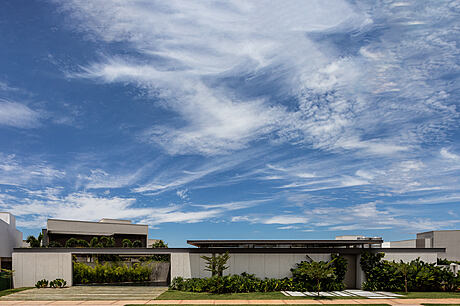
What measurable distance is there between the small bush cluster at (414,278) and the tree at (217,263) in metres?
9.00

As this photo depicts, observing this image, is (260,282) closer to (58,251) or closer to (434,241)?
(58,251)

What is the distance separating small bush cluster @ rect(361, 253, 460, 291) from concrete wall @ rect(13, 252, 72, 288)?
64.6ft

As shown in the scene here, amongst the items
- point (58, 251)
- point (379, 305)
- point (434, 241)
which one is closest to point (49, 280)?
point (58, 251)

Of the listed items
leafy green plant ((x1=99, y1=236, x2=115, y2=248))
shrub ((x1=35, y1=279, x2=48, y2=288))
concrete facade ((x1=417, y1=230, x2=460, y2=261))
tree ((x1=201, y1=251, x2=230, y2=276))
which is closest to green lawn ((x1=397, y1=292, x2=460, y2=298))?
tree ((x1=201, y1=251, x2=230, y2=276))

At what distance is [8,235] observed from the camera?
108 feet

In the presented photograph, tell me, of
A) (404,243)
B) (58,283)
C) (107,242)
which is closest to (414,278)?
(58,283)

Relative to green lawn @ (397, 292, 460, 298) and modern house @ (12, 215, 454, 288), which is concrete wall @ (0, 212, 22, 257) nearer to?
modern house @ (12, 215, 454, 288)

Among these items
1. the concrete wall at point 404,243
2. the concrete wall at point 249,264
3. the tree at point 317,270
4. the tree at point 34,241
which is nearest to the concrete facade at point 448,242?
the concrete wall at point 404,243

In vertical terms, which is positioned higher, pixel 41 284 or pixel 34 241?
pixel 34 241

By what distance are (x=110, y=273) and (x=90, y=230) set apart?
14.9 m

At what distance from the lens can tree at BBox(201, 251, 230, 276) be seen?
23422 millimetres

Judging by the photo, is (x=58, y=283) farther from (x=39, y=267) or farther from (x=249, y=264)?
(x=249, y=264)

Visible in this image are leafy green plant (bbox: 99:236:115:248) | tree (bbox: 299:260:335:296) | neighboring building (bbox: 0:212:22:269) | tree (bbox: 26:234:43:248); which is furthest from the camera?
leafy green plant (bbox: 99:236:115:248)

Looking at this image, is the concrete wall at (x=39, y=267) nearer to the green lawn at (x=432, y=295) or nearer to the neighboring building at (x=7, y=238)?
the neighboring building at (x=7, y=238)
